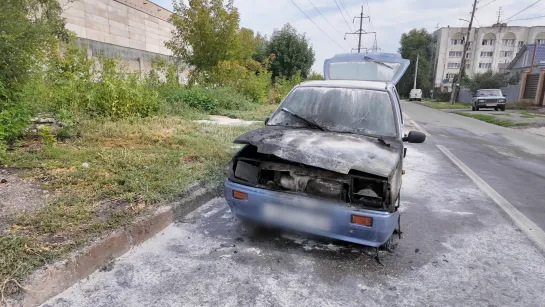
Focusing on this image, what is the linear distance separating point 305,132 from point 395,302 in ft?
6.18

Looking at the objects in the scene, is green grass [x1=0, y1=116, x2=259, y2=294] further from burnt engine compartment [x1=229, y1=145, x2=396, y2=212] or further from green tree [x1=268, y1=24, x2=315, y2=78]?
green tree [x1=268, y1=24, x2=315, y2=78]

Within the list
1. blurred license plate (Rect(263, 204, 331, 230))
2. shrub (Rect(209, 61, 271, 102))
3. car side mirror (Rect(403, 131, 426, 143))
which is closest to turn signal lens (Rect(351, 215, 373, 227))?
blurred license plate (Rect(263, 204, 331, 230))

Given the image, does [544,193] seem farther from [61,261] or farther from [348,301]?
[61,261]

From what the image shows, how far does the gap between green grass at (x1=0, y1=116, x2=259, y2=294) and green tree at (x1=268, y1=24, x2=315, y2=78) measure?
86.0 feet

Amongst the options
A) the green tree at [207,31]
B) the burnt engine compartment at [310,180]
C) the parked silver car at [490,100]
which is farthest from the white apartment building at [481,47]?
the burnt engine compartment at [310,180]

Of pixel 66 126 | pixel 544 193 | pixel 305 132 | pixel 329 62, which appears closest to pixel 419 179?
pixel 544 193

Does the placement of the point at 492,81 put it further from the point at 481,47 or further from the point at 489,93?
the point at 481,47

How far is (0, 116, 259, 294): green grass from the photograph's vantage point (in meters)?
2.56

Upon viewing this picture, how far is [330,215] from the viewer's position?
2730mm

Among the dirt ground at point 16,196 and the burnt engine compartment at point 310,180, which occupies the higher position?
the burnt engine compartment at point 310,180

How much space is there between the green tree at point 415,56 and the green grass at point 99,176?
69551 mm

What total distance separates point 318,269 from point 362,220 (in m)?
0.59

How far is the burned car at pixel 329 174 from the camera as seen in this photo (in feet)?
8.85

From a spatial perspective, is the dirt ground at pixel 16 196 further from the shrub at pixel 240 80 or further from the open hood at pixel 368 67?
the shrub at pixel 240 80
